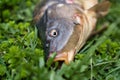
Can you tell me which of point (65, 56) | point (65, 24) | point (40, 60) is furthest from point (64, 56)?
point (65, 24)

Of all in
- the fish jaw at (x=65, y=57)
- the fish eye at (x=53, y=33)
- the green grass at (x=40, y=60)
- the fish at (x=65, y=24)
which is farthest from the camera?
the fish eye at (x=53, y=33)

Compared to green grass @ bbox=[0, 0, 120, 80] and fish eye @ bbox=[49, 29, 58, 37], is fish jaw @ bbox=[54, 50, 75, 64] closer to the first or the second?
green grass @ bbox=[0, 0, 120, 80]

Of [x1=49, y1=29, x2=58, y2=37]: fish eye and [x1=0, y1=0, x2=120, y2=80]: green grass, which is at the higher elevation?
[x1=49, y1=29, x2=58, y2=37]: fish eye

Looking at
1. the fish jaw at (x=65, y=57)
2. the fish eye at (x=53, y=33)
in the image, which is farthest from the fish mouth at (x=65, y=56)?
the fish eye at (x=53, y=33)

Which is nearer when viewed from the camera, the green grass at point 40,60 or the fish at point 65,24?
the green grass at point 40,60

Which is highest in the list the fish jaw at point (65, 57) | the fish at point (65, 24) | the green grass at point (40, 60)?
the fish at point (65, 24)

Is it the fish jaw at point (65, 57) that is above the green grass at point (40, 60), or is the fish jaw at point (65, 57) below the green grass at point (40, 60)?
above

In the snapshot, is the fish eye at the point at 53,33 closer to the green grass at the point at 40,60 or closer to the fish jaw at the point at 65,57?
the green grass at the point at 40,60

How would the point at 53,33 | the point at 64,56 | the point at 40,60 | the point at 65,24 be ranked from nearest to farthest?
the point at 40,60
the point at 64,56
the point at 53,33
the point at 65,24

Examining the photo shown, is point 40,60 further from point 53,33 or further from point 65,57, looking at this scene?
point 53,33

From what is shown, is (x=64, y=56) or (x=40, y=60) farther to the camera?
(x=64, y=56)

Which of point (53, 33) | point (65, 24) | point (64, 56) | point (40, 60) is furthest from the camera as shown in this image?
point (65, 24)

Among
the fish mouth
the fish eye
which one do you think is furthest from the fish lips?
the fish eye
